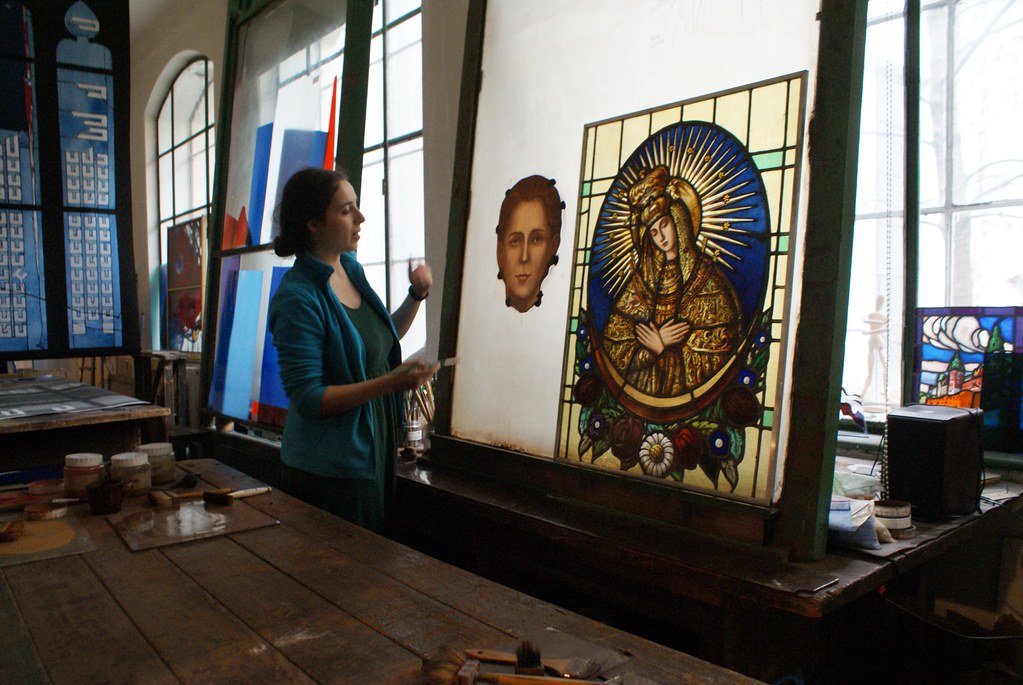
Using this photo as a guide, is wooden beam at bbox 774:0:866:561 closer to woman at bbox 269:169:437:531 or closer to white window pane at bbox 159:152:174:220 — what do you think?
woman at bbox 269:169:437:531

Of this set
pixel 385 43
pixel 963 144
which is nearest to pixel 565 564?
pixel 963 144

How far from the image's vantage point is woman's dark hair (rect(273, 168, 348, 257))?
79.4 inches

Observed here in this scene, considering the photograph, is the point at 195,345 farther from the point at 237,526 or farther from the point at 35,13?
the point at 237,526

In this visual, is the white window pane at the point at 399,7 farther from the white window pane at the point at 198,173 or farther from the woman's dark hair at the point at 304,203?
the white window pane at the point at 198,173

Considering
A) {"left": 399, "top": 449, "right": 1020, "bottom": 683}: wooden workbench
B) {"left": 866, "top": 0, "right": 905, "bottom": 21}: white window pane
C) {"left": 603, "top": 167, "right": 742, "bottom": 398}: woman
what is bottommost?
{"left": 399, "top": 449, "right": 1020, "bottom": 683}: wooden workbench

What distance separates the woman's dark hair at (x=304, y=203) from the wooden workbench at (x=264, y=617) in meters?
0.83

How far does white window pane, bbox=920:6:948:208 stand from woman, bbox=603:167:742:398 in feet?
3.95

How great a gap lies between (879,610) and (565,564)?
37.0 inches

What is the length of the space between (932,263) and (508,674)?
212 centimetres

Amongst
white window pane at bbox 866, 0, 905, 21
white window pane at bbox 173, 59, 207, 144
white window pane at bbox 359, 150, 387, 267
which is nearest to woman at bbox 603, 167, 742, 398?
white window pane at bbox 866, 0, 905, 21

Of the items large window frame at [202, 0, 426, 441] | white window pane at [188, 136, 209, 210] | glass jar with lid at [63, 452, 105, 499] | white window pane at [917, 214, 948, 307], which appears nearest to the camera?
glass jar with lid at [63, 452, 105, 499]

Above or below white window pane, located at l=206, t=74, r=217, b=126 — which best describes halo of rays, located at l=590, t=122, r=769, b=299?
below

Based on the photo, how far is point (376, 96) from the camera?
3842 millimetres

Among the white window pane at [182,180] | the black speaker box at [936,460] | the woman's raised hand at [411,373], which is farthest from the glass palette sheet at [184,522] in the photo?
the white window pane at [182,180]
